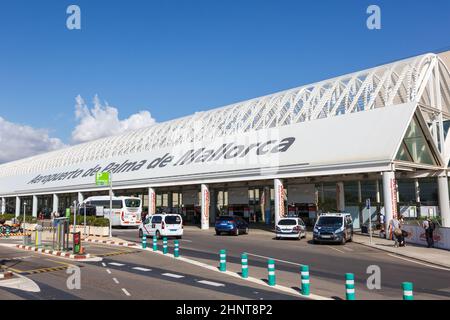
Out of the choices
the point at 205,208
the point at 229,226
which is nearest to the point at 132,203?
the point at 205,208

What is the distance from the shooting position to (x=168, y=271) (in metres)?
15.1

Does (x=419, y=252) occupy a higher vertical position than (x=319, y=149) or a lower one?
lower

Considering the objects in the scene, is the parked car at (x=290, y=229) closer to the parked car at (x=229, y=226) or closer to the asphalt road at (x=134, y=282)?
the parked car at (x=229, y=226)

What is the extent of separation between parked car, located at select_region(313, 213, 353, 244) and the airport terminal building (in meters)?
3.28

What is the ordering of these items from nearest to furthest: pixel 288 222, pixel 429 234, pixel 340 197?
pixel 429 234 < pixel 288 222 < pixel 340 197

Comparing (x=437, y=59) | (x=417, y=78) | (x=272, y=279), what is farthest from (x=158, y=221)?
(x=437, y=59)

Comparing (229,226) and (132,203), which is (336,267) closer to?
(229,226)

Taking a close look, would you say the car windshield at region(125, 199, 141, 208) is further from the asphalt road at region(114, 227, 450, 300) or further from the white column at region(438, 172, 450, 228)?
the white column at region(438, 172, 450, 228)

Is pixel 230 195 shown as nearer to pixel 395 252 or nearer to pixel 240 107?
pixel 240 107

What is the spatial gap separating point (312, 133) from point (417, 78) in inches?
361

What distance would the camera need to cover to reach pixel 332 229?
25.5m

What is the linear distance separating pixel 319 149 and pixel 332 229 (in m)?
8.78

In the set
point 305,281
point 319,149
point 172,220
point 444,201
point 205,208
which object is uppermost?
point 319,149
